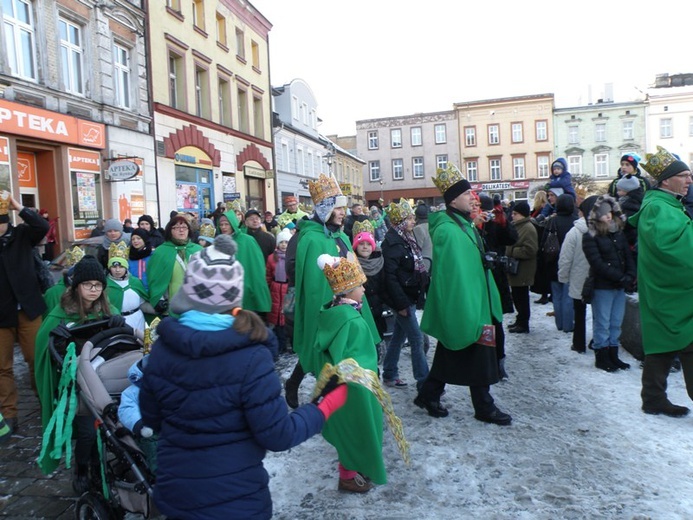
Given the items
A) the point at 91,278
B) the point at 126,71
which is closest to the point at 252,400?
the point at 91,278

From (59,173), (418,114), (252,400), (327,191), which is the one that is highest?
(418,114)

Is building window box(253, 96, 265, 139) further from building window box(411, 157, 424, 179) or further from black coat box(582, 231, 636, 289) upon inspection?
building window box(411, 157, 424, 179)

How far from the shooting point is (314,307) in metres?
4.63

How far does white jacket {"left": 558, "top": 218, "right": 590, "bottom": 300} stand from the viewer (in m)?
6.19

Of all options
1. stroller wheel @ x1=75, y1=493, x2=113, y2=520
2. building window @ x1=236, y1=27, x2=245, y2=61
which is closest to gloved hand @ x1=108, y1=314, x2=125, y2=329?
stroller wheel @ x1=75, y1=493, x2=113, y2=520

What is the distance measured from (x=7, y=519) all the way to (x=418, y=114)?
53417 millimetres

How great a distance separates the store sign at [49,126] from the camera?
11.0 meters

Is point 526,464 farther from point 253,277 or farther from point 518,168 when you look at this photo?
point 518,168

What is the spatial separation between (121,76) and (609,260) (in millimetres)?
14636

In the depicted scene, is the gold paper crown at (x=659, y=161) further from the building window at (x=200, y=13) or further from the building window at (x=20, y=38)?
the building window at (x=200, y=13)

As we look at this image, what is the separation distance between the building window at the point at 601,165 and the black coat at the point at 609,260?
49.6m

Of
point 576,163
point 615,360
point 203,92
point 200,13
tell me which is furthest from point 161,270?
point 576,163

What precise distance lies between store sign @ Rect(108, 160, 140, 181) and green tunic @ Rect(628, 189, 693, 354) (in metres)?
12.3

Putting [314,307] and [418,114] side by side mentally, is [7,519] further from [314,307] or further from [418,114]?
[418,114]
